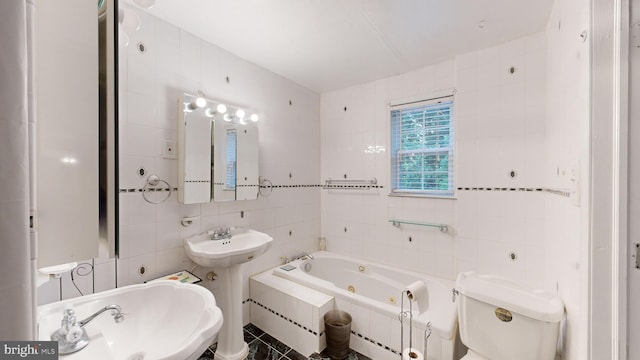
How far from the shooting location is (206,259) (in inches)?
67.5

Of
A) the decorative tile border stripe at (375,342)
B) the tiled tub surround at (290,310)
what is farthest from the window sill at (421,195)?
the decorative tile border stripe at (375,342)

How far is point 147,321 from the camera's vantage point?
1297 millimetres

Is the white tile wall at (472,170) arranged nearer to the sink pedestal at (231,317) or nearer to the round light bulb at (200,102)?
the sink pedestal at (231,317)

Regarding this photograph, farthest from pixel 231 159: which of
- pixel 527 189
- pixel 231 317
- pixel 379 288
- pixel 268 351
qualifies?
pixel 527 189

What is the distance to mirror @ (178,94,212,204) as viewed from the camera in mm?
1854

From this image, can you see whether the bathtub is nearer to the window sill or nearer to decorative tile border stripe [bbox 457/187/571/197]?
the window sill

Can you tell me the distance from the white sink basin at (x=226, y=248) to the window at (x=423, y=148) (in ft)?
4.83

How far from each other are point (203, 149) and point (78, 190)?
1.55 m

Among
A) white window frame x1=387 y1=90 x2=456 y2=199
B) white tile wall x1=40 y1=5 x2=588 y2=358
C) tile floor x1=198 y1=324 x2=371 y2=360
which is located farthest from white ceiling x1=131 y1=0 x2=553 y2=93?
tile floor x1=198 y1=324 x2=371 y2=360

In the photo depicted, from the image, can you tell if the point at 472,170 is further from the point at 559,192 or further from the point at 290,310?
the point at 290,310

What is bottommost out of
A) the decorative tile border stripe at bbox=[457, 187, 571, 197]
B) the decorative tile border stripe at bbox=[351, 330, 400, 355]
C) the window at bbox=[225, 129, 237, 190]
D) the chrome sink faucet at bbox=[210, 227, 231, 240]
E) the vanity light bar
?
the decorative tile border stripe at bbox=[351, 330, 400, 355]

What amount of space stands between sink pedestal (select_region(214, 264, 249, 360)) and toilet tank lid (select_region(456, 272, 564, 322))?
1.51 m

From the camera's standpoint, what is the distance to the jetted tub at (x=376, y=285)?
178cm

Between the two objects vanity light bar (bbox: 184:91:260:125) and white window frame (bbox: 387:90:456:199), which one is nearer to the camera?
vanity light bar (bbox: 184:91:260:125)
